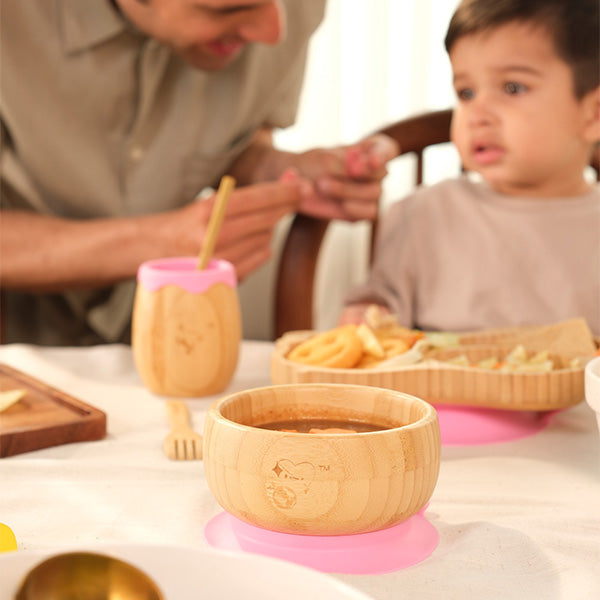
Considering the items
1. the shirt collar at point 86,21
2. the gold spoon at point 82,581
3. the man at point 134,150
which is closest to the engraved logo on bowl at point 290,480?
the gold spoon at point 82,581

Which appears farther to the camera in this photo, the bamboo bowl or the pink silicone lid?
the pink silicone lid

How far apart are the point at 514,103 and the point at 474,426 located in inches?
12.9

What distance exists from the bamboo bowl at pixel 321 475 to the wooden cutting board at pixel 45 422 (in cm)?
20

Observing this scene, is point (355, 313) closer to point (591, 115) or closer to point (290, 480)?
point (591, 115)

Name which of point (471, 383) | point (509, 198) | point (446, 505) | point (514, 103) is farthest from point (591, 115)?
point (446, 505)

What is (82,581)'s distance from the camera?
0.24 m

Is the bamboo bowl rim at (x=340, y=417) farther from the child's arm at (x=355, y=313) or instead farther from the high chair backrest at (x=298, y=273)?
the high chair backrest at (x=298, y=273)

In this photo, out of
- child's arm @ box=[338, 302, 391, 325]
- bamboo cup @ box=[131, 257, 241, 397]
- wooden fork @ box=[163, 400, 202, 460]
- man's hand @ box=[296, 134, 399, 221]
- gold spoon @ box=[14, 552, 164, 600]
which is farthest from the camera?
man's hand @ box=[296, 134, 399, 221]

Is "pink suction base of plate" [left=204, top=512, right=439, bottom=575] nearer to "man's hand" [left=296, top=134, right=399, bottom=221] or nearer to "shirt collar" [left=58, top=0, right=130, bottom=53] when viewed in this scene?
"man's hand" [left=296, top=134, right=399, bottom=221]

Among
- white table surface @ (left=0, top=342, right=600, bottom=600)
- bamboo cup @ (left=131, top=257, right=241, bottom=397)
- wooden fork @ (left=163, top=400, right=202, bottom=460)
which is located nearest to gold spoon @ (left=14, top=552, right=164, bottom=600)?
white table surface @ (left=0, top=342, right=600, bottom=600)

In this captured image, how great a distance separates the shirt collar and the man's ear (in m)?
0.67

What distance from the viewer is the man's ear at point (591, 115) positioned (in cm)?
78

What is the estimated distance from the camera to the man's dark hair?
2.35 ft

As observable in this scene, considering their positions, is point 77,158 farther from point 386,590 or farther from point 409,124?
point 386,590
